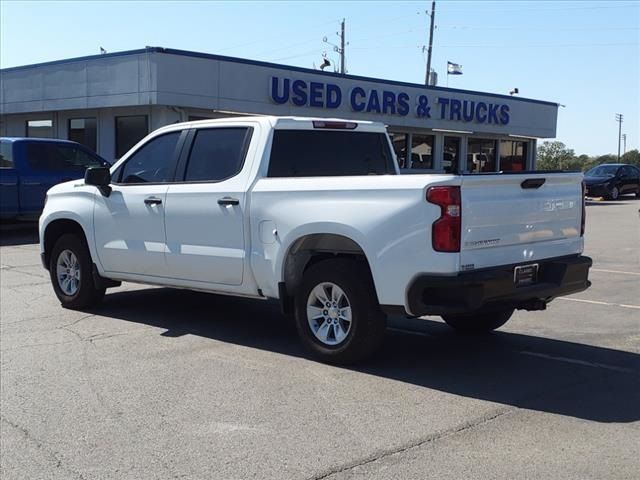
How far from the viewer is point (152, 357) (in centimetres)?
625

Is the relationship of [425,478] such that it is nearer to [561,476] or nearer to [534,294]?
[561,476]

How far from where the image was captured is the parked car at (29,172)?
1481cm

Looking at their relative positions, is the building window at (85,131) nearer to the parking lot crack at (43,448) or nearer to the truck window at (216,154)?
the truck window at (216,154)

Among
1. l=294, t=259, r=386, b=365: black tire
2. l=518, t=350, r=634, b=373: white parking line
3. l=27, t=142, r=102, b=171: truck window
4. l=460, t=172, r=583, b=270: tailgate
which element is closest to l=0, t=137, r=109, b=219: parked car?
l=27, t=142, r=102, b=171: truck window

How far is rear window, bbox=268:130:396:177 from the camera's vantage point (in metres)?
6.63

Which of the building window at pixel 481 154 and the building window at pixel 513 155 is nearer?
the building window at pixel 481 154

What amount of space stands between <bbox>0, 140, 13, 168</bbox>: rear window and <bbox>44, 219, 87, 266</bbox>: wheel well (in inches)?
294

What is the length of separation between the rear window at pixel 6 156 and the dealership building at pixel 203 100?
17.5 feet

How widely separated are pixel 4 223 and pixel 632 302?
13.3 metres

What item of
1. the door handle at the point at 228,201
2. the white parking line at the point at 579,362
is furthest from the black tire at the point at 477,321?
the door handle at the point at 228,201

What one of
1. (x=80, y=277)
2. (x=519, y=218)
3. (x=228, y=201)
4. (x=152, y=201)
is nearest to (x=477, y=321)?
(x=519, y=218)

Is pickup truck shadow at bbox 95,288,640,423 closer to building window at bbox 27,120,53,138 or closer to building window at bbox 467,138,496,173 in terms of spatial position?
building window at bbox 27,120,53,138

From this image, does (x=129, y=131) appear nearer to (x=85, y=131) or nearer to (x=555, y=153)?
(x=85, y=131)

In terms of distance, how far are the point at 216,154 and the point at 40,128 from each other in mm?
20549
